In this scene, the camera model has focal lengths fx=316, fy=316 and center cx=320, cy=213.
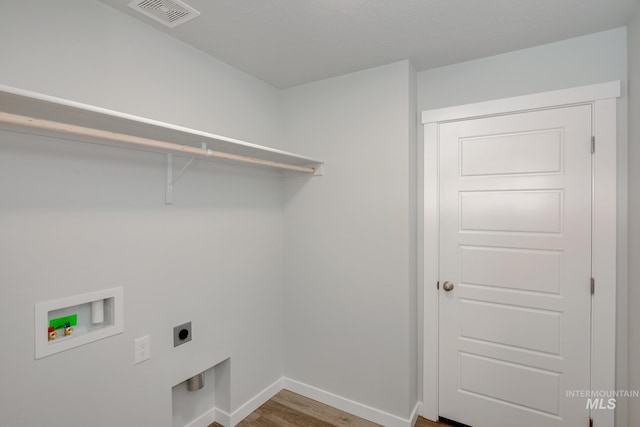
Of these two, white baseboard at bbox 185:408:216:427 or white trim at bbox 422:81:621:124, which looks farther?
white baseboard at bbox 185:408:216:427

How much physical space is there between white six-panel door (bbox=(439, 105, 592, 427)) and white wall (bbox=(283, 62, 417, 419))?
299 millimetres

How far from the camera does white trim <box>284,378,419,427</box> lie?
2104 mm

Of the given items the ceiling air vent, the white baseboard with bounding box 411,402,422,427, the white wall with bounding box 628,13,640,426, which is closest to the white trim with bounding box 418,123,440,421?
the white baseboard with bounding box 411,402,422,427

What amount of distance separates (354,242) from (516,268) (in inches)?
40.8

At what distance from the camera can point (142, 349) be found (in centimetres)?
165

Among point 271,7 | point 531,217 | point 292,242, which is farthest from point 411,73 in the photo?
point 292,242

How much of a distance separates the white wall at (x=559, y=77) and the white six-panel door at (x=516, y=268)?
5.5 inches

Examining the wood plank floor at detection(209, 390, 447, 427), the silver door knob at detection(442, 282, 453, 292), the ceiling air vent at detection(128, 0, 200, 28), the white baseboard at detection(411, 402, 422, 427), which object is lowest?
the wood plank floor at detection(209, 390, 447, 427)

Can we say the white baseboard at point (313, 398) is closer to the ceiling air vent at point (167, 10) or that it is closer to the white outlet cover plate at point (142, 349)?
the white outlet cover plate at point (142, 349)

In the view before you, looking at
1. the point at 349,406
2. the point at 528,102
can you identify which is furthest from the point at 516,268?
the point at 349,406

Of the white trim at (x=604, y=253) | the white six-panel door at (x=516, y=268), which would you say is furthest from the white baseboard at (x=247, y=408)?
the white trim at (x=604, y=253)

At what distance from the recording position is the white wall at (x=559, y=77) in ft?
5.59

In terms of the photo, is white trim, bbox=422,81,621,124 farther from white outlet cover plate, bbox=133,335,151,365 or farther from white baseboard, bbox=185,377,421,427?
white outlet cover plate, bbox=133,335,151,365

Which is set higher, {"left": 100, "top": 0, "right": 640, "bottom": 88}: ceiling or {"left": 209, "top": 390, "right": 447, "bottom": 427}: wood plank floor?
{"left": 100, "top": 0, "right": 640, "bottom": 88}: ceiling
